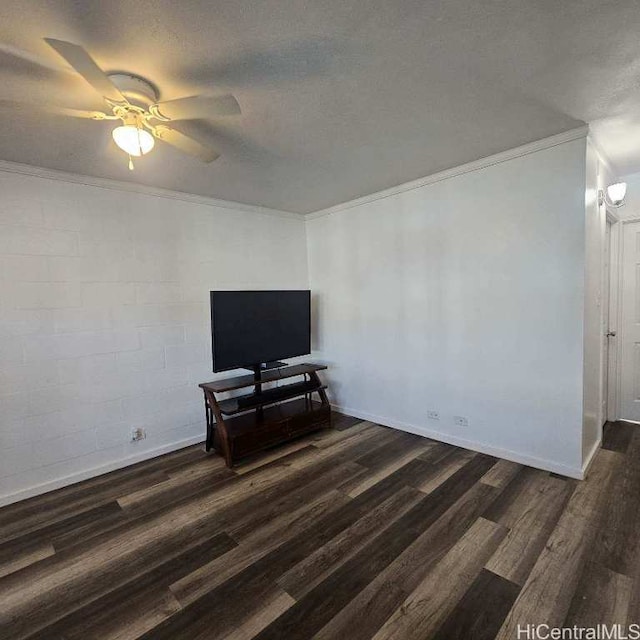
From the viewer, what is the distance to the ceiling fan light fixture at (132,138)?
5.81 feet

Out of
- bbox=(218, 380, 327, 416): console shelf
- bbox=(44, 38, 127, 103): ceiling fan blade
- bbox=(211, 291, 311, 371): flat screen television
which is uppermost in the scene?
bbox=(44, 38, 127, 103): ceiling fan blade

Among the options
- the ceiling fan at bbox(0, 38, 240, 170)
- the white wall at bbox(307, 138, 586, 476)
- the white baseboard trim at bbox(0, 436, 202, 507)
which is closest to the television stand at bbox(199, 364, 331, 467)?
the white baseboard trim at bbox(0, 436, 202, 507)

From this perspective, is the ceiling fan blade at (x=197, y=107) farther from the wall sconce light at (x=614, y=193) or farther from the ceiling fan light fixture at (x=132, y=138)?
the wall sconce light at (x=614, y=193)

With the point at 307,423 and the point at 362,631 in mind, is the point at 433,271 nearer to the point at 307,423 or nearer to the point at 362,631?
the point at 307,423

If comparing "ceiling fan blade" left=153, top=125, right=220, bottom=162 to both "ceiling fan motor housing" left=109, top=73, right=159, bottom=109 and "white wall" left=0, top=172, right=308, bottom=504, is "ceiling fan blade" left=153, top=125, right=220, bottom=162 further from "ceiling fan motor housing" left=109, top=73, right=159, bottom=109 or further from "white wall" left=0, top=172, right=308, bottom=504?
"white wall" left=0, top=172, right=308, bottom=504

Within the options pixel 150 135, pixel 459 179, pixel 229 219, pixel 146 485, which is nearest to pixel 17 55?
pixel 150 135

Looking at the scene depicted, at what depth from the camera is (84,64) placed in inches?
51.9

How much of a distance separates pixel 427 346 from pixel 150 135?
2829 mm

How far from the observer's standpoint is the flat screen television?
10.6ft

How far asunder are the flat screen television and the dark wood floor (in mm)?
1010

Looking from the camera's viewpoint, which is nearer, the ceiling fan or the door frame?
the ceiling fan

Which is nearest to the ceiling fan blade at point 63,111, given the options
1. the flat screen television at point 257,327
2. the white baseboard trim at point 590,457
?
the flat screen television at point 257,327

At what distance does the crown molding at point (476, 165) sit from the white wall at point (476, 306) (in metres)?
0.04

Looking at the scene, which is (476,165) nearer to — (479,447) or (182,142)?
(182,142)
